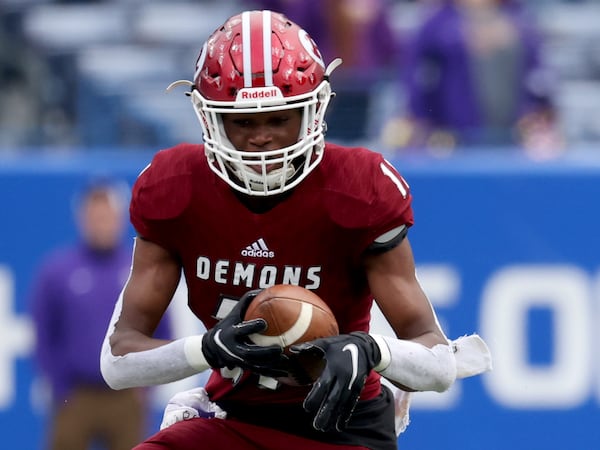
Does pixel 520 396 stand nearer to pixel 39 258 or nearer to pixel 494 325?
pixel 494 325

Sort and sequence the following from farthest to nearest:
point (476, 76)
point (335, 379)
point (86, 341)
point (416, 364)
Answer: point (476, 76)
point (86, 341)
point (416, 364)
point (335, 379)

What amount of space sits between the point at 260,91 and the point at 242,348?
670 millimetres

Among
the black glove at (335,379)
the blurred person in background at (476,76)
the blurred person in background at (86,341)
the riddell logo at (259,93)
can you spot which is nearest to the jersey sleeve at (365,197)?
the riddell logo at (259,93)

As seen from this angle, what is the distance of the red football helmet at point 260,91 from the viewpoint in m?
3.29

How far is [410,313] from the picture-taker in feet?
11.0

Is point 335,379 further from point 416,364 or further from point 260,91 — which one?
point 260,91

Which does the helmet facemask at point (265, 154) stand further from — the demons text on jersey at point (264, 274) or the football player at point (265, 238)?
the demons text on jersey at point (264, 274)

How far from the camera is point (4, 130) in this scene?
7.07 metres

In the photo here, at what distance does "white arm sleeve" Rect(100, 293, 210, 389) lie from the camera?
3.26 metres

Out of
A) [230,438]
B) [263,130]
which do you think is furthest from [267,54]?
[230,438]

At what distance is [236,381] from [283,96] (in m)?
0.75

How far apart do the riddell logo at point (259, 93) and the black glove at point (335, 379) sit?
653mm

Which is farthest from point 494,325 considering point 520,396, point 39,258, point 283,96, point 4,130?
point 283,96

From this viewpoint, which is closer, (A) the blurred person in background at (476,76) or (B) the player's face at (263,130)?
(B) the player's face at (263,130)
